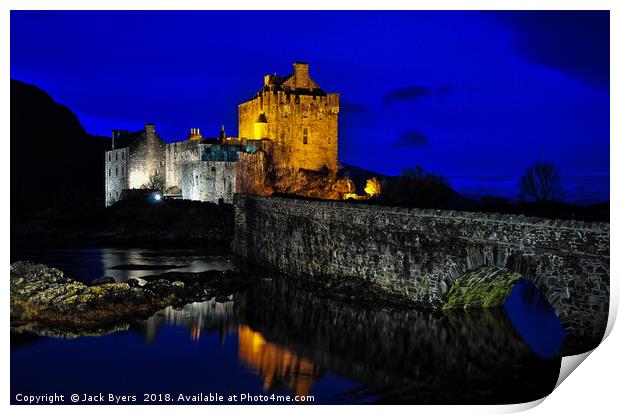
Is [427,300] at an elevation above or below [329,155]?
below

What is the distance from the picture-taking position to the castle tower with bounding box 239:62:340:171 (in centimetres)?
4600

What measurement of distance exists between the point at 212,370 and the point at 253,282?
358 inches

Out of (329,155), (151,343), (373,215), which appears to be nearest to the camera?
(151,343)

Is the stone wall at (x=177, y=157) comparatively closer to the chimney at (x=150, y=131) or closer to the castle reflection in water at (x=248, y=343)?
the chimney at (x=150, y=131)

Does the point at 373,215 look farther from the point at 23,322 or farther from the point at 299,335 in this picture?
the point at 23,322

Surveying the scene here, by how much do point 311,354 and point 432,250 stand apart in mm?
3696

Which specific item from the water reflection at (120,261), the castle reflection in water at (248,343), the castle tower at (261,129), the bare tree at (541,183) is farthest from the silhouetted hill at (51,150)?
the castle reflection in water at (248,343)

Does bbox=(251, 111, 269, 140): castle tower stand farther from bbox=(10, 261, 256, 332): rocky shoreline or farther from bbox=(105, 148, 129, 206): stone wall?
bbox=(10, 261, 256, 332): rocky shoreline

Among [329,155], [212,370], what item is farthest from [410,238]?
[329,155]

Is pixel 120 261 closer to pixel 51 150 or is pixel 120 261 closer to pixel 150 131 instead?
pixel 150 131

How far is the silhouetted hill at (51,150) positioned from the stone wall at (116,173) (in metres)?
20.9

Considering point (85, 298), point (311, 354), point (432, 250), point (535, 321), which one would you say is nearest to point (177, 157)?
point (85, 298)
